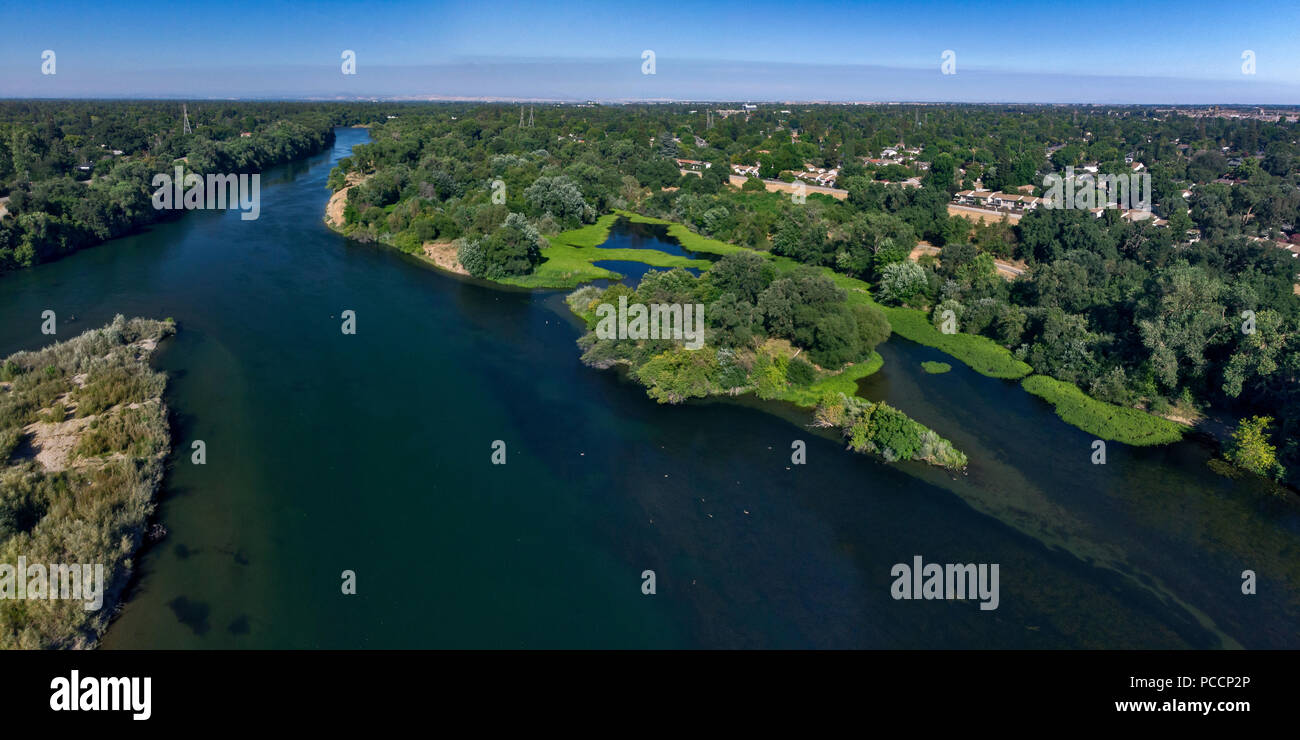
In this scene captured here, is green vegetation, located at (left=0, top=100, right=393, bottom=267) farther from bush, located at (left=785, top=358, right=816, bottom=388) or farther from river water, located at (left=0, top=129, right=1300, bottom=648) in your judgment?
bush, located at (left=785, top=358, right=816, bottom=388)

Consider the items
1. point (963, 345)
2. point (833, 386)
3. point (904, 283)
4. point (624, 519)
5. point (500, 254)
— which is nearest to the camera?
point (624, 519)

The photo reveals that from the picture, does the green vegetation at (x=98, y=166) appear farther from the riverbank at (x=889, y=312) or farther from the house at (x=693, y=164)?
the house at (x=693, y=164)

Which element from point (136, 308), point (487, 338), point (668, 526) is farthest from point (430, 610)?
point (136, 308)

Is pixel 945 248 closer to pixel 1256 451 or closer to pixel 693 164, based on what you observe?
pixel 1256 451

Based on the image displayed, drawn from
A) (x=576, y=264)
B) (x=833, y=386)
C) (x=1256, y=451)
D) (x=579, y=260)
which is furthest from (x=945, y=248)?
(x=579, y=260)

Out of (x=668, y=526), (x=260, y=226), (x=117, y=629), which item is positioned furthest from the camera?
(x=260, y=226)

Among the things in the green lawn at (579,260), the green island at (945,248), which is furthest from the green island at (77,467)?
the green lawn at (579,260)

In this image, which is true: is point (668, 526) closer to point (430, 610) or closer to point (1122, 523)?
point (430, 610)
